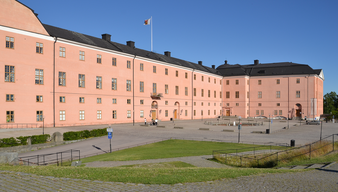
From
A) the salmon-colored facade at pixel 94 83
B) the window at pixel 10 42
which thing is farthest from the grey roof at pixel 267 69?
the window at pixel 10 42

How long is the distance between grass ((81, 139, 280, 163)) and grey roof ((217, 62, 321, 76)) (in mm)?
56387

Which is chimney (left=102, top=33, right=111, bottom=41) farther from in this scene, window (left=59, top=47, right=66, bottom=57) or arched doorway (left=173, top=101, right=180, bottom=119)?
arched doorway (left=173, top=101, right=180, bottom=119)

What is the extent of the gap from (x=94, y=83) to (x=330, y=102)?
106m

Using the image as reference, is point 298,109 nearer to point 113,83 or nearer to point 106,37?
point 113,83

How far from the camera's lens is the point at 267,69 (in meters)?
79.6

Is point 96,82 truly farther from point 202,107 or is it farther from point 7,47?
point 202,107

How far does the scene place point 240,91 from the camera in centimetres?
8081

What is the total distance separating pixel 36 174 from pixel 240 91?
7565 centimetres

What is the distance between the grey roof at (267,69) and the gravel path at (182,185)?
230 ft

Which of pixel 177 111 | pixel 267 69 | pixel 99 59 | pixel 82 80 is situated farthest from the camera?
pixel 267 69

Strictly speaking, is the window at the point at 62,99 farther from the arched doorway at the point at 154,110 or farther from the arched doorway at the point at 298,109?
the arched doorway at the point at 298,109

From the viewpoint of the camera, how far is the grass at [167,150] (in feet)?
67.5

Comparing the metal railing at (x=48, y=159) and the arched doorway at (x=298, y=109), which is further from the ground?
the arched doorway at (x=298, y=109)

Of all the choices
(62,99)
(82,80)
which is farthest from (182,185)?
(82,80)
